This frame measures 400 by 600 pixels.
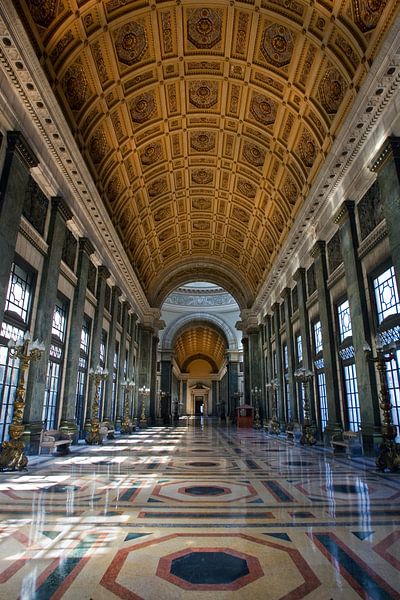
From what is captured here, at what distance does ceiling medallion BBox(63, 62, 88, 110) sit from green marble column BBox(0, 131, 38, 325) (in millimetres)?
3517

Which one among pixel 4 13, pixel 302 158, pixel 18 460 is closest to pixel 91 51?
pixel 4 13

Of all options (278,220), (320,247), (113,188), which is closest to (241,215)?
(278,220)

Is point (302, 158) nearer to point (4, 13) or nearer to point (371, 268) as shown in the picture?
point (371, 268)

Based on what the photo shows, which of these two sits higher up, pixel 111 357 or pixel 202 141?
pixel 202 141

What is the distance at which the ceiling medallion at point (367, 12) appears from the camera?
8898 mm

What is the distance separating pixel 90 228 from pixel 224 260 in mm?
15605

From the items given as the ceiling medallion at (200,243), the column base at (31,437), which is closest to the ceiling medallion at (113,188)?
the ceiling medallion at (200,243)

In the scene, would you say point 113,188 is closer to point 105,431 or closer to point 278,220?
point 278,220

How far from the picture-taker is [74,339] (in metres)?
13.9

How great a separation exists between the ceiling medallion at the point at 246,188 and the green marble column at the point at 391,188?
10785 mm

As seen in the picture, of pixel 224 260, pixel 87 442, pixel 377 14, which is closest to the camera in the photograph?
pixel 377 14

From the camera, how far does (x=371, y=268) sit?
35.3 ft

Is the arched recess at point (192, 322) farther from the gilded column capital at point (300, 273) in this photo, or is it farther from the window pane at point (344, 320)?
the window pane at point (344, 320)

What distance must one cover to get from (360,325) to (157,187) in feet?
45.0
